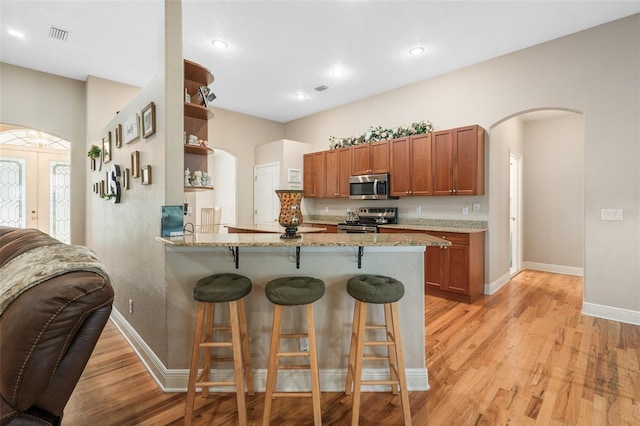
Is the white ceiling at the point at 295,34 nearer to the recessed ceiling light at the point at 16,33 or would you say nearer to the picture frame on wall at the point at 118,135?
the recessed ceiling light at the point at 16,33

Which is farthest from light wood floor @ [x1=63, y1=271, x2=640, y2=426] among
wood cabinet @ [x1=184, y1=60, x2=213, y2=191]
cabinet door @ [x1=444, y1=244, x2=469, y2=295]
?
wood cabinet @ [x1=184, y1=60, x2=213, y2=191]

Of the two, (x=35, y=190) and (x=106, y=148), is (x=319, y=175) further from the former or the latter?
(x=35, y=190)

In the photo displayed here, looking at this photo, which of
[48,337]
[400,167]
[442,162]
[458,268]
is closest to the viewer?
[48,337]

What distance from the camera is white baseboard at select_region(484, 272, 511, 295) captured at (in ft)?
13.4

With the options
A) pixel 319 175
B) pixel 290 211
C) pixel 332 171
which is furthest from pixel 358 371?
pixel 319 175

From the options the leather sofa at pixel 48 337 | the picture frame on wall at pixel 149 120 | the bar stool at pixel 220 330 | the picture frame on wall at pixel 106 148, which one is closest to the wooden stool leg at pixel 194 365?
the bar stool at pixel 220 330

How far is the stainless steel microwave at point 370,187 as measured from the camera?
15.5ft

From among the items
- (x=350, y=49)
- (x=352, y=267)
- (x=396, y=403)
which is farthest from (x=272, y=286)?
(x=350, y=49)

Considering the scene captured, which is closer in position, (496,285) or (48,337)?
(48,337)

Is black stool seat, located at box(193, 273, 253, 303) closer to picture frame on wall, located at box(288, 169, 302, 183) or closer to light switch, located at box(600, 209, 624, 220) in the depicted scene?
light switch, located at box(600, 209, 624, 220)

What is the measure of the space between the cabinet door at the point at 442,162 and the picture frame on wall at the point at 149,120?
11.4 feet

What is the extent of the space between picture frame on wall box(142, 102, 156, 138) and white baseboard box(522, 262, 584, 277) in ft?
20.8

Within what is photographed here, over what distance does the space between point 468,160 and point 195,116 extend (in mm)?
A: 3323

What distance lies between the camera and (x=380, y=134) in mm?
4918
